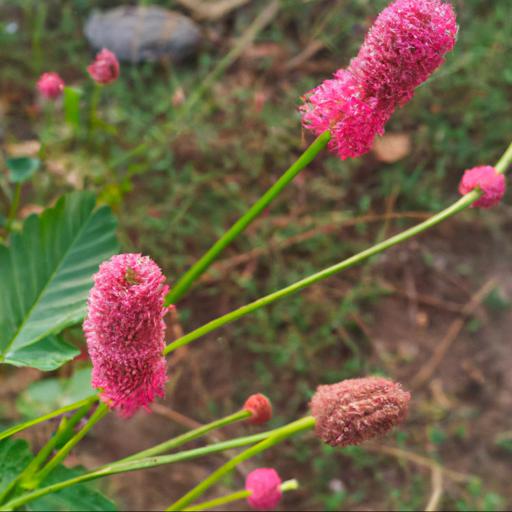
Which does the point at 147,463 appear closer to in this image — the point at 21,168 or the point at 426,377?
the point at 21,168

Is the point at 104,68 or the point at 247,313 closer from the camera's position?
the point at 247,313

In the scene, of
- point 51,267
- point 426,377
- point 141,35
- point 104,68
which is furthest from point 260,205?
point 141,35

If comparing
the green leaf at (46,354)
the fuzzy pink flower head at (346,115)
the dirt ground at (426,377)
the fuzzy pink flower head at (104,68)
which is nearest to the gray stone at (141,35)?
the fuzzy pink flower head at (104,68)

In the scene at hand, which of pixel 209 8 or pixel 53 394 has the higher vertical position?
pixel 209 8

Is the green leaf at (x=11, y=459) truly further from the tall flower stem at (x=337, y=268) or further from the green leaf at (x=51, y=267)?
the tall flower stem at (x=337, y=268)

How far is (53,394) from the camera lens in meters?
1.35

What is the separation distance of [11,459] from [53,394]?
0.34 meters

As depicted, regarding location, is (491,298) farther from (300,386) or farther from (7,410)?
(7,410)

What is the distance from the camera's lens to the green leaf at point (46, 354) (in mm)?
944

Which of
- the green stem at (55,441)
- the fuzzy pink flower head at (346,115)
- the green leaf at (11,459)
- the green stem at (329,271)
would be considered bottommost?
the green leaf at (11,459)

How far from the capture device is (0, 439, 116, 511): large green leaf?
39.5 inches

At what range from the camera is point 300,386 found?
1631 mm

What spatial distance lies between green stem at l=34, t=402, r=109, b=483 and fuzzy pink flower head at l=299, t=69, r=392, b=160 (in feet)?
1.41

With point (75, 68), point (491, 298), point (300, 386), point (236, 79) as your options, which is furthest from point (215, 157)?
point (491, 298)
